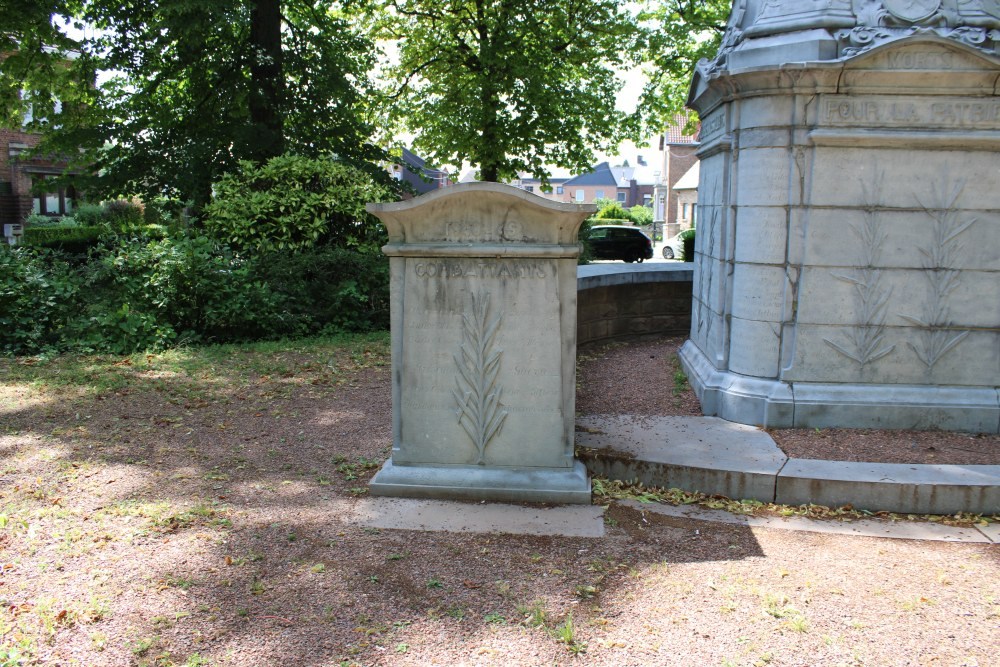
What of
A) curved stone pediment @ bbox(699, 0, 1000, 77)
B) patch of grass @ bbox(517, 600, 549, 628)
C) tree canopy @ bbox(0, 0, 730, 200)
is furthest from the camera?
tree canopy @ bbox(0, 0, 730, 200)

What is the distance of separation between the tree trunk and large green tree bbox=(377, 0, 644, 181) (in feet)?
20.5

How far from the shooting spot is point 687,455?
5.08 meters

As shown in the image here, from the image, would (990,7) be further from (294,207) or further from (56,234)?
(56,234)

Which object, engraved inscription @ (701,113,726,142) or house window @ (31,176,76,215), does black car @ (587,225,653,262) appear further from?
engraved inscription @ (701,113,726,142)

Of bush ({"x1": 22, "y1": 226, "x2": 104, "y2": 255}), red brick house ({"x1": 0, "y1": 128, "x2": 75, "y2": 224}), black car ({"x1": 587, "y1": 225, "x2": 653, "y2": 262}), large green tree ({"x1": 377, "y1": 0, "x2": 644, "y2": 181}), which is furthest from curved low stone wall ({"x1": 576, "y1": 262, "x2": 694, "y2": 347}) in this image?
red brick house ({"x1": 0, "y1": 128, "x2": 75, "y2": 224})

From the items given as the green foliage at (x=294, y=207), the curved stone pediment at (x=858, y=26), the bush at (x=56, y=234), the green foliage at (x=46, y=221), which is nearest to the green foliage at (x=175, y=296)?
the green foliage at (x=294, y=207)

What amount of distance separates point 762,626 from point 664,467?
1654mm

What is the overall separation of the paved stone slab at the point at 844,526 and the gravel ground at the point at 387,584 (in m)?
0.10

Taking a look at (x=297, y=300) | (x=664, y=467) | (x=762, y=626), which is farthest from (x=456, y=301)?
(x=297, y=300)

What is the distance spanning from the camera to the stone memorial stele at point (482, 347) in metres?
4.47

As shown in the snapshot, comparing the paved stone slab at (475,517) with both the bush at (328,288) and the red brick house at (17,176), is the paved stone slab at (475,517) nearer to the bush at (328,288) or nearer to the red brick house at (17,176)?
the bush at (328,288)

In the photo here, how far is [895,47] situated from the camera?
535 cm

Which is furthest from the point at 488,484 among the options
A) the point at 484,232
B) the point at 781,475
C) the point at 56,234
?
the point at 56,234

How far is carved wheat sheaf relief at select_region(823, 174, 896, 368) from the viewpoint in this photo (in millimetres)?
5652
